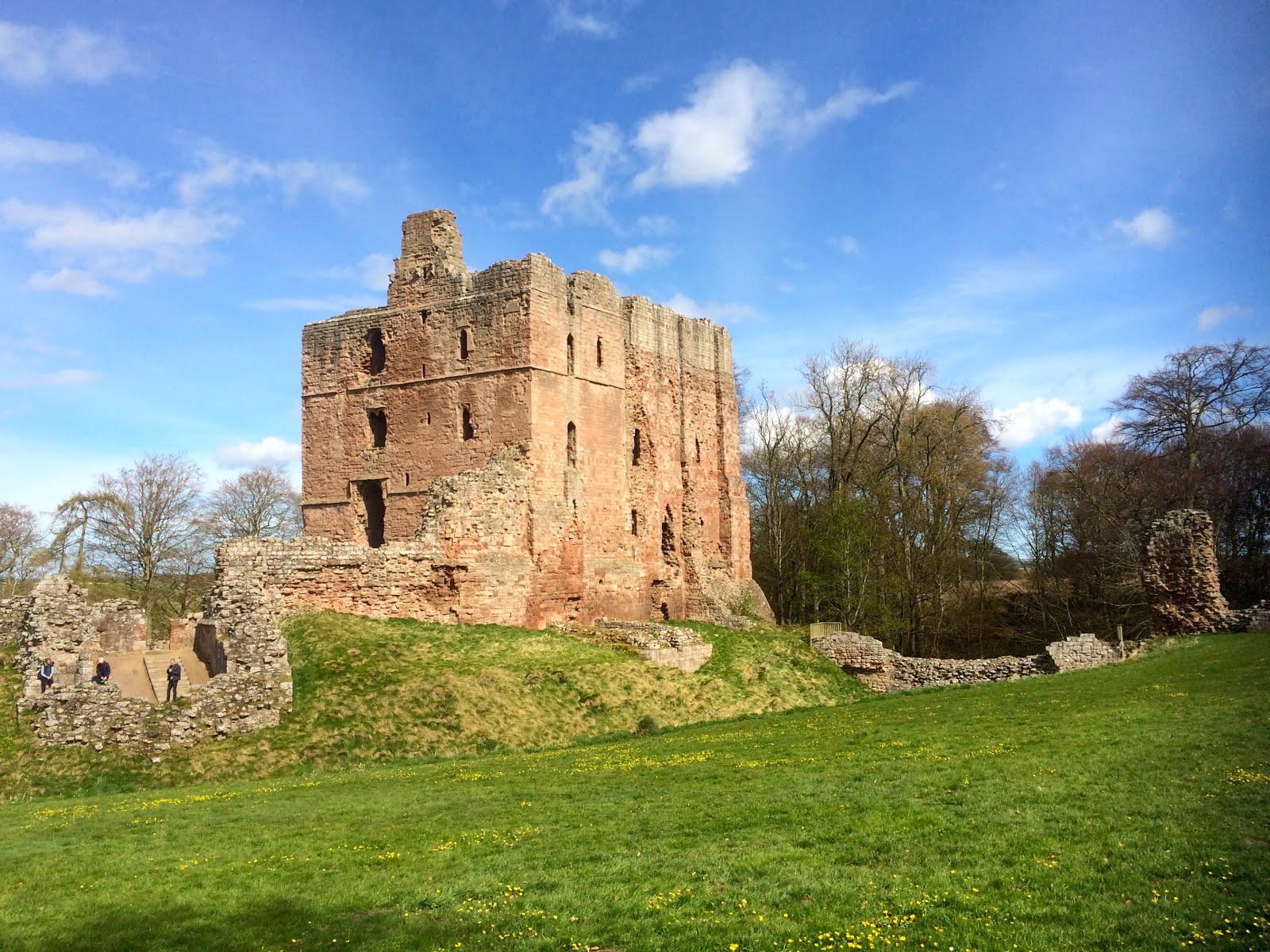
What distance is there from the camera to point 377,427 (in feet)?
94.8

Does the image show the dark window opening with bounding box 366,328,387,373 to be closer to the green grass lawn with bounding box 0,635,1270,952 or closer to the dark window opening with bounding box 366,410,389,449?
the dark window opening with bounding box 366,410,389,449

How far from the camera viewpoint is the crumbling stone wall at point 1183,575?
2425 centimetres

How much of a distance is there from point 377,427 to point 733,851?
2291 centimetres

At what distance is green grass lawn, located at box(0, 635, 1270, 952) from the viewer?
6414 mm

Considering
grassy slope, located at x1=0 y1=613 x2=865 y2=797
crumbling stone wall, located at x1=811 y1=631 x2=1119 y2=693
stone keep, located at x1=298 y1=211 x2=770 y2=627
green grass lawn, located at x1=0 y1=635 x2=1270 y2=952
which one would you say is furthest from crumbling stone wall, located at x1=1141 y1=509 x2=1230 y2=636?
stone keep, located at x1=298 y1=211 x2=770 y2=627

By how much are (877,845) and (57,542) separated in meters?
37.6

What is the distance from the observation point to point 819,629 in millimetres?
30719

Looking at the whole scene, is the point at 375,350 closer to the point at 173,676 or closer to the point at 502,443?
the point at 502,443

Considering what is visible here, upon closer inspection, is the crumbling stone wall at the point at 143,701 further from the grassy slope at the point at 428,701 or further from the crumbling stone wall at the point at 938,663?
the crumbling stone wall at the point at 938,663

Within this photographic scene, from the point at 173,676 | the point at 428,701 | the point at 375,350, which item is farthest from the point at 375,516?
the point at 428,701

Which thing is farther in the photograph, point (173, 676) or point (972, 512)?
point (972, 512)

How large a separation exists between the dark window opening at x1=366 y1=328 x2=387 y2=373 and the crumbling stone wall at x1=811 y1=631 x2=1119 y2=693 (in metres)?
15.7

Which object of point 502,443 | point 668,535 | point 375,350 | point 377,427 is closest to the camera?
point 502,443

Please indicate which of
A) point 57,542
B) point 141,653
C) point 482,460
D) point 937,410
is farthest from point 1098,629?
point 57,542
